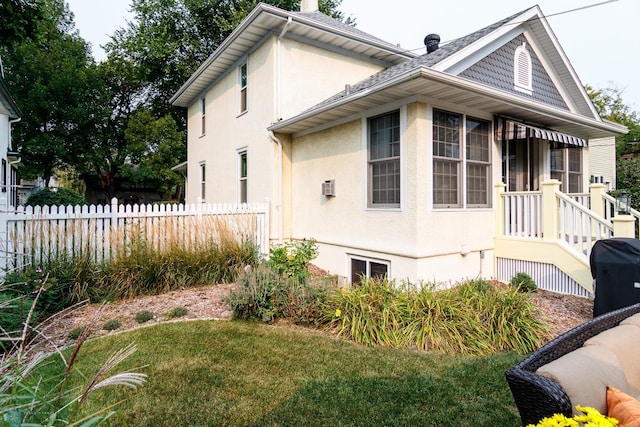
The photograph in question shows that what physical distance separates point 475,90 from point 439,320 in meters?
3.91

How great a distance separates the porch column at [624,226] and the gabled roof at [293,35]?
732 centimetres

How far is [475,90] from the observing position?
20.4ft

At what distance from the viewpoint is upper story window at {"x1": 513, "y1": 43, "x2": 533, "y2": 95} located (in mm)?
8656

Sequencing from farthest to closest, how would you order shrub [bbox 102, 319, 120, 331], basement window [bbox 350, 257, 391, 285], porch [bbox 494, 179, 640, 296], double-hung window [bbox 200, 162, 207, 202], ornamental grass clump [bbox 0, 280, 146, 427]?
1. double-hung window [bbox 200, 162, 207, 202]
2. basement window [bbox 350, 257, 391, 285]
3. porch [bbox 494, 179, 640, 296]
4. shrub [bbox 102, 319, 120, 331]
5. ornamental grass clump [bbox 0, 280, 146, 427]

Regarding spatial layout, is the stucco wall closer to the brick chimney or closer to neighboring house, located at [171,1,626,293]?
neighboring house, located at [171,1,626,293]

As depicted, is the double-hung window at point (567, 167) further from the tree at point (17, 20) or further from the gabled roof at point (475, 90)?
the tree at point (17, 20)

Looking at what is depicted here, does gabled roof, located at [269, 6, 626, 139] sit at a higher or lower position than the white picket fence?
higher

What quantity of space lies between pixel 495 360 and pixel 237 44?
33.8 ft

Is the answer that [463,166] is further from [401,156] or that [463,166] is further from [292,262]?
[292,262]

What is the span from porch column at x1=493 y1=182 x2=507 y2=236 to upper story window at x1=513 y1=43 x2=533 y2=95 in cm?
267

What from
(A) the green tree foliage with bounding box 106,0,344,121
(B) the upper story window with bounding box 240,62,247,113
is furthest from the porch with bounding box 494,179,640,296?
(A) the green tree foliage with bounding box 106,0,344,121

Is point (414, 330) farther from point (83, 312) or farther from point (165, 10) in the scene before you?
point (165, 10)

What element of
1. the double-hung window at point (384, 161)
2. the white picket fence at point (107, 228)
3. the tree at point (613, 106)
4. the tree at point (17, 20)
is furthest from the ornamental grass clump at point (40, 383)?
the tree at point (613, 106)

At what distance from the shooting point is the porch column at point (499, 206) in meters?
7.74
